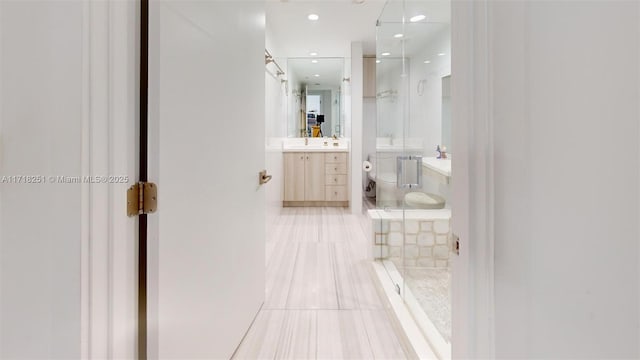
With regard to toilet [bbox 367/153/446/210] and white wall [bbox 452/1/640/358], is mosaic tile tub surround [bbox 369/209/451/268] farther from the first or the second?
white wall [bbox 452/1/640/358]

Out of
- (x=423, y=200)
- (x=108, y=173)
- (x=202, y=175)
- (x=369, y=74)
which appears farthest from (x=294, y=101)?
(x=108, y=173)

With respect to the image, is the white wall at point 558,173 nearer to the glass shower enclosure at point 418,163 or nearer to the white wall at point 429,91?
the glass shower enclosure at point 418,163

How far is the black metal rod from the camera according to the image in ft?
2.62

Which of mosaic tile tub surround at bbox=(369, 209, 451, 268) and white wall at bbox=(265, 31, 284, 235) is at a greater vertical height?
white wall at bbox=(265, 31, 284, 235)

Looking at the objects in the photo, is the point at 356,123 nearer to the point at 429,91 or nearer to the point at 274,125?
the point at 274,125

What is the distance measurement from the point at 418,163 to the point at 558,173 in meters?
1.83

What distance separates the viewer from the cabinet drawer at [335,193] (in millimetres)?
4895

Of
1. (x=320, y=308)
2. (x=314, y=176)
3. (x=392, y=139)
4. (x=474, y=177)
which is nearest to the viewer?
(x=474, y=177)

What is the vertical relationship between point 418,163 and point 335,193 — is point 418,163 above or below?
above

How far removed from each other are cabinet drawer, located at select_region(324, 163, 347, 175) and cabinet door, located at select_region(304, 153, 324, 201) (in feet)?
0.25

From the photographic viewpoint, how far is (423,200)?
2.21 meters

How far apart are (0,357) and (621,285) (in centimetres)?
110

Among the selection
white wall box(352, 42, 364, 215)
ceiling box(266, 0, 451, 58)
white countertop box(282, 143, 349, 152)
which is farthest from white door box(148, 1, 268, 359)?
white countertop box(282, 143, 349, 152)

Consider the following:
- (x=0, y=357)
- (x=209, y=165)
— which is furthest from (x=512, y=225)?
(x=0, y=357)
